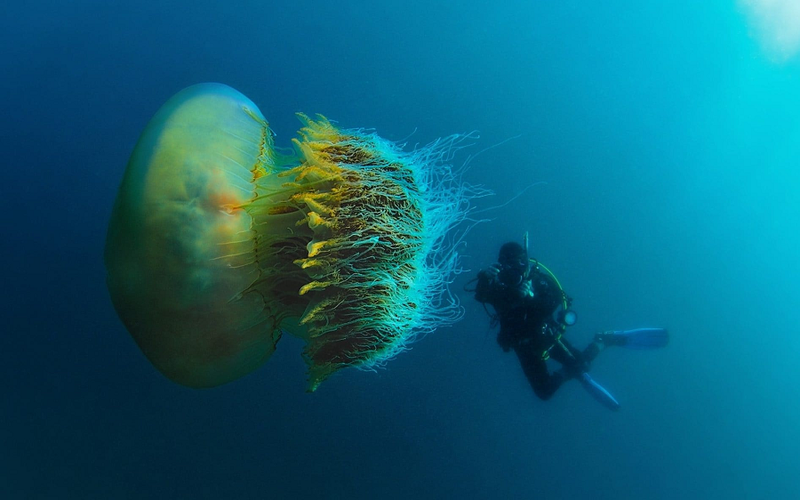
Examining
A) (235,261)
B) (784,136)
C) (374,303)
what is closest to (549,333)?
(374,303)

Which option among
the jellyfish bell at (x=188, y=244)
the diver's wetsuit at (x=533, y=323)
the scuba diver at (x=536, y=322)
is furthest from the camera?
the diver's wetsuit at (x=533, y=323)

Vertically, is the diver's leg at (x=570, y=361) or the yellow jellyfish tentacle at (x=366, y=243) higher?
the diver's leg at (x=570, y=361)

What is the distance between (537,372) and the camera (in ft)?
25.5

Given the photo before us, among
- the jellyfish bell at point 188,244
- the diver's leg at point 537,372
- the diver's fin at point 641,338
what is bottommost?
the jellyfish bell at point 188,244

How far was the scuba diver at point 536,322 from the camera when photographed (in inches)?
231

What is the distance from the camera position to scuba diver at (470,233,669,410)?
587 centimetres

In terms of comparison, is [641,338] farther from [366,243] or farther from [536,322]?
[366,243]

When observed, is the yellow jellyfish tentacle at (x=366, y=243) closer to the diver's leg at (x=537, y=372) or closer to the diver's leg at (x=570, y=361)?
the diver's leg at (x=537, y=372)

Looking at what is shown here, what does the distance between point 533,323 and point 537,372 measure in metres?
1.50

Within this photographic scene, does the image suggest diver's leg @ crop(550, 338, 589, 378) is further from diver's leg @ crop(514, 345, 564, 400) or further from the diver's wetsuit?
diver's leg @ crop(514, 345, 564, 400)

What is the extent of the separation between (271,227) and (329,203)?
364 millimetres

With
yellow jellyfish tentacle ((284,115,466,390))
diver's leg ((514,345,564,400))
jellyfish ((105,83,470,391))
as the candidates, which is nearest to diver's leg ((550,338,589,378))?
diver's leg ((514,345,564,400))

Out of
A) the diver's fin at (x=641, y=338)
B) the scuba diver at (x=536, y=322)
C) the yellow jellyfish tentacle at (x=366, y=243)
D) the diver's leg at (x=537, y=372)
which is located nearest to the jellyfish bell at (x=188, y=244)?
the yellow jellyfish tentacle at (x=366, y=243)

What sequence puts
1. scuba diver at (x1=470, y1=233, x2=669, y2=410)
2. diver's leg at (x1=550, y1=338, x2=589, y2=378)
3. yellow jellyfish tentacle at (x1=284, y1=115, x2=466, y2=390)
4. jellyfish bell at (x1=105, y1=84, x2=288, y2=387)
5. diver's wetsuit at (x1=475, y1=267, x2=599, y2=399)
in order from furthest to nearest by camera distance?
diver's leg at (x1=550, y1=338, x2=589, y2=378), diver's wetsuit at (x1=475, y1=267, x2=599, y2=399), scuba diver at (x1=470, y1=233, x2=669, y2=410), yellow jellyfish tentacle at (x1=284, y1=115, x2=466, y2=390), jellyfish bell at (x1=105, y1=84, x2=288, y2=387)
